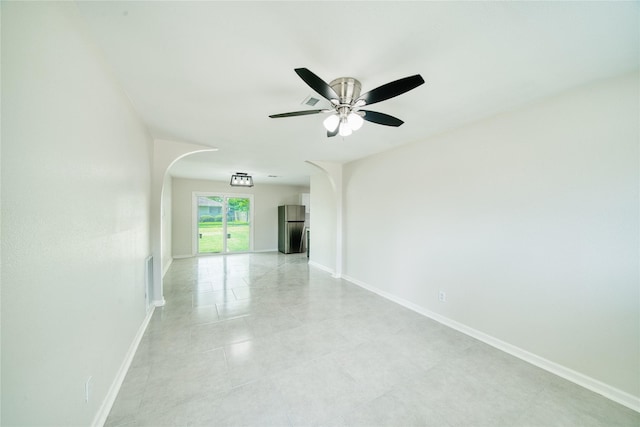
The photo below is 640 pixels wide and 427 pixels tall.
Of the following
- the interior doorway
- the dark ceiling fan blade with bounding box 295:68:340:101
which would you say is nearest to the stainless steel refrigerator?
the interior doorway

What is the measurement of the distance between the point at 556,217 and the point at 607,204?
0.29 meters

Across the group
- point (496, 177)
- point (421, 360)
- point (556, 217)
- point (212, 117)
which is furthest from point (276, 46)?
point (421, 360)

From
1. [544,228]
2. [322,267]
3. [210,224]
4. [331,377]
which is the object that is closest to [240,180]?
[210,224]

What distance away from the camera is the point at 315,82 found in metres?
1.38

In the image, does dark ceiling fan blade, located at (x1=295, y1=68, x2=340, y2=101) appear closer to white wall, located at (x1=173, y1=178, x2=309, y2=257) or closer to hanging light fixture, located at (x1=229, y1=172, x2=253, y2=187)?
hanging light fixture, located at (x1=229, y1=172, x2=253, y2=187)

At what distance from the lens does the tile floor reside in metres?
1.54

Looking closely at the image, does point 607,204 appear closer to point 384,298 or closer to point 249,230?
point 384,298

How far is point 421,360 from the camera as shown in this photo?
2.13 meters

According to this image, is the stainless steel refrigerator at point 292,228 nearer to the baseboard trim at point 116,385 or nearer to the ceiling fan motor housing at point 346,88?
the baseboard trim at point 116,385

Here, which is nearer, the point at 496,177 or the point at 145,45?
the point at 145,45

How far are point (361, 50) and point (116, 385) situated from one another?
9.67 feet

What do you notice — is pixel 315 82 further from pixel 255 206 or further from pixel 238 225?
pixel 238 225

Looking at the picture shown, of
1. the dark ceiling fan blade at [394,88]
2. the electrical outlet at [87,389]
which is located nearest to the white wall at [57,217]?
the electrical outlet at [87,389]

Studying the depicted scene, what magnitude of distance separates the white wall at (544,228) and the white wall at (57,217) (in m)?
3.27
